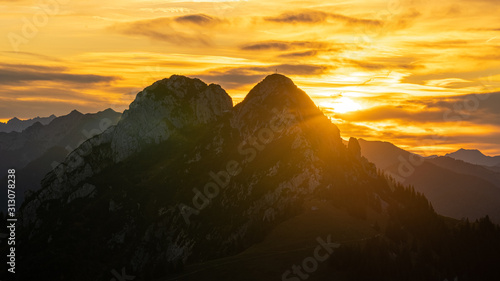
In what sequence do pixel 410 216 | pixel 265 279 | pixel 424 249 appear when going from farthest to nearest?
pixel 410 216
pixel 424 249
pixel 265 279

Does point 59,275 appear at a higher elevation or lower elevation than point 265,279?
lower

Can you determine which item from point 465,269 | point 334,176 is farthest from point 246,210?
point 465,269

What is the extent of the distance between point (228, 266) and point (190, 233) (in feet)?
234

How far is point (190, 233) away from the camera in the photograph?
19925 centimetres

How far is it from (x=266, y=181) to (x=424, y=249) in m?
70.2

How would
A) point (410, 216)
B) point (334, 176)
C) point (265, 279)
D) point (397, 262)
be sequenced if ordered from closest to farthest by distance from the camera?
point (265, 279), point (397, 262), point (410, 216), point (334, 176)

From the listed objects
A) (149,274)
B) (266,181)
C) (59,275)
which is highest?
(266,181)

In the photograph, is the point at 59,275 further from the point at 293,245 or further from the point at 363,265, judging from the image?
the point at 363,265

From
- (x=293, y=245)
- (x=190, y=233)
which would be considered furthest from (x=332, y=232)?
(x=190, y=233)

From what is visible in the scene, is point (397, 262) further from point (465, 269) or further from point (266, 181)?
point (266, 181)

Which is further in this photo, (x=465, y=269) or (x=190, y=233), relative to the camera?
(x=190, y=233)

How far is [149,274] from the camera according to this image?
145375 millimetres

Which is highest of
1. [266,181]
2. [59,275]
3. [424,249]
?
[266,181]

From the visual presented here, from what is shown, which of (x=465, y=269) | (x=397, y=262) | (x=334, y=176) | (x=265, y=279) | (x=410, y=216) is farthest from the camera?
(x=334, y=176)
